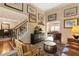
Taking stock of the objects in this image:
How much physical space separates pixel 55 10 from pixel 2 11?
2.33ft

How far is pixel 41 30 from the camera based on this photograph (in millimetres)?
1481

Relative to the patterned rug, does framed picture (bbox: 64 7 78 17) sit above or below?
above

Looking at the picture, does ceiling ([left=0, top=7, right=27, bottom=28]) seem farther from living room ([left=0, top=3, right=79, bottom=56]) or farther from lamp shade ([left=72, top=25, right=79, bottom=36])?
lamp shade ([left=72, top=25, right=79, bottom=36])

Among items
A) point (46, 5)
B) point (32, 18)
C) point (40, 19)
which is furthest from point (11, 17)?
point (46, 5)

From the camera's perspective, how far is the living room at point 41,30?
1.41 metres

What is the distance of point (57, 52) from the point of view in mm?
1453

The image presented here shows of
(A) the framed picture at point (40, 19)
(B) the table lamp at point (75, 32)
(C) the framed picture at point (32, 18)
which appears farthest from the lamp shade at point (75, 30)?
(C) the framed picture at point (32, 18)

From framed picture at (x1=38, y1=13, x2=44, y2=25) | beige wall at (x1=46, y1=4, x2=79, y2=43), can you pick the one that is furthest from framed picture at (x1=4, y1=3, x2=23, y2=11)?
beige wall at (x1=46, y1=4, x2=79, y2=43)

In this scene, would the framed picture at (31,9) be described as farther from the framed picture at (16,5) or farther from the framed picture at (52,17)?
the framed picture at (52,17)

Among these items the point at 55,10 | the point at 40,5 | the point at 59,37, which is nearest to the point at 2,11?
the point at 40,5

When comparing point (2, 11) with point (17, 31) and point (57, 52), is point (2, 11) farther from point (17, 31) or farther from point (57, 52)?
point (57, 52)

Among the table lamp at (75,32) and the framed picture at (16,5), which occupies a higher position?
the framed picture at (16,5)

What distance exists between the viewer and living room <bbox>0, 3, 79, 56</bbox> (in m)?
1.41

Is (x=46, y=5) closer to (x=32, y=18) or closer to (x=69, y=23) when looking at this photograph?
(x=32, y=18)
